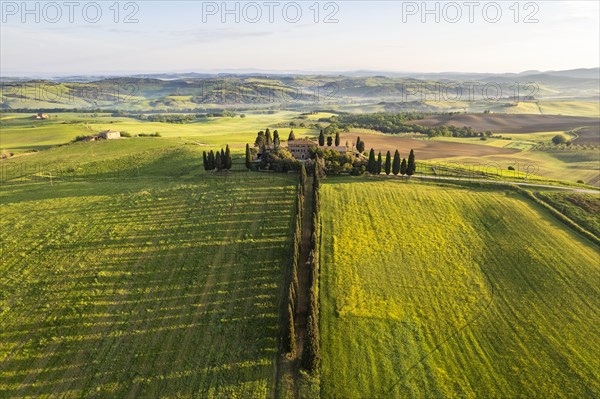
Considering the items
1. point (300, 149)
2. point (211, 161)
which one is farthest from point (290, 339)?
point (300, 149)

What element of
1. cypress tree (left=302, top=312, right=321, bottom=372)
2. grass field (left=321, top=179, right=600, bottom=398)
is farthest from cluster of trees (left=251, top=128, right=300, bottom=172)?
cypress tree (left=302, top=312, right=321, bottom=372)

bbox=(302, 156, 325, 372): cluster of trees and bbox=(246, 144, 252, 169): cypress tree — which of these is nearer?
bbox=(302, 156, 325, 372): cluster of trees

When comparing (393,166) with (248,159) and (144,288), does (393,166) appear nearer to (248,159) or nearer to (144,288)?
(248,159)

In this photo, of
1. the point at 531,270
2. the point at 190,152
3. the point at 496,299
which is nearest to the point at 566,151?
the point at 531,270

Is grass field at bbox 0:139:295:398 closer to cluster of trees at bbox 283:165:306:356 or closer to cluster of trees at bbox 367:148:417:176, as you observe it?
cluster of trees at bbox 283:165:306:356

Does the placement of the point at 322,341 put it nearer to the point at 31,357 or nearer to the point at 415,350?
the point at 415,350

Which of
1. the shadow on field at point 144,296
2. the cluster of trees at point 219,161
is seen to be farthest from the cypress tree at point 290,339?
the cluster of trees at point 219,161
